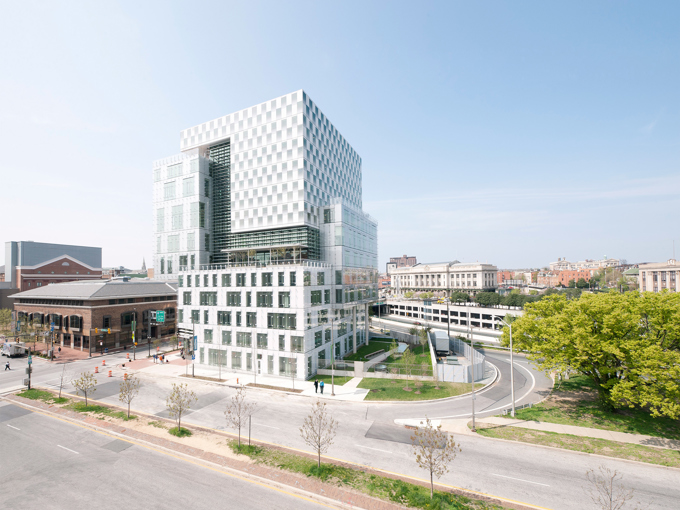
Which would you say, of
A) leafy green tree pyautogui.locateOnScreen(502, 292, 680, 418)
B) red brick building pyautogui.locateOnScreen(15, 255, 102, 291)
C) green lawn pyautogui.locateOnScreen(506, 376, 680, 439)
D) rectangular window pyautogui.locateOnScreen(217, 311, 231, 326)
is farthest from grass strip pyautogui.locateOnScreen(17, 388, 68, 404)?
red brick building pyautogui.locateOnScreen(15, 255, 102, 291)

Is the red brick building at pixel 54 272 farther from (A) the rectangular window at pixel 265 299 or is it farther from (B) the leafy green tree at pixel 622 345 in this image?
(B) the leafy green tree at pixel 622 345

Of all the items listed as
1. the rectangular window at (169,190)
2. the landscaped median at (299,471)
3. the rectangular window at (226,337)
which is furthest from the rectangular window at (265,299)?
the rectangular window at (169,190)

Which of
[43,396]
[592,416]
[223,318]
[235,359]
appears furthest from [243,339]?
[592,416]

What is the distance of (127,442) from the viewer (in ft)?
84.9

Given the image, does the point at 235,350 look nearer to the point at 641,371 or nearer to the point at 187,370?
the point at 187,370

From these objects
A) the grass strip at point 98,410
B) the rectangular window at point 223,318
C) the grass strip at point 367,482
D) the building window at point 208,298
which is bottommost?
the grass strip at point 98,410

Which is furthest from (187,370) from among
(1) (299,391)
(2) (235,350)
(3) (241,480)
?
(3) (241,480)

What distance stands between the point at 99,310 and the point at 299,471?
6312cm

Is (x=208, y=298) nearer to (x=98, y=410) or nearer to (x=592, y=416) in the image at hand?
(x=98, y=410)

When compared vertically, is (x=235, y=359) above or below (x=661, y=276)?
below

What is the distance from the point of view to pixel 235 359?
165 ft

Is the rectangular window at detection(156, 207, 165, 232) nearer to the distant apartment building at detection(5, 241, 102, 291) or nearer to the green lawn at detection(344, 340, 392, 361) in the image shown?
the green lawn at detection(344, 340, 392, 361)

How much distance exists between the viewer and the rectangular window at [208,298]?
53.5 meters

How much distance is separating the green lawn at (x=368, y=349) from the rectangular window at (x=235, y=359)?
1855 centimetres
